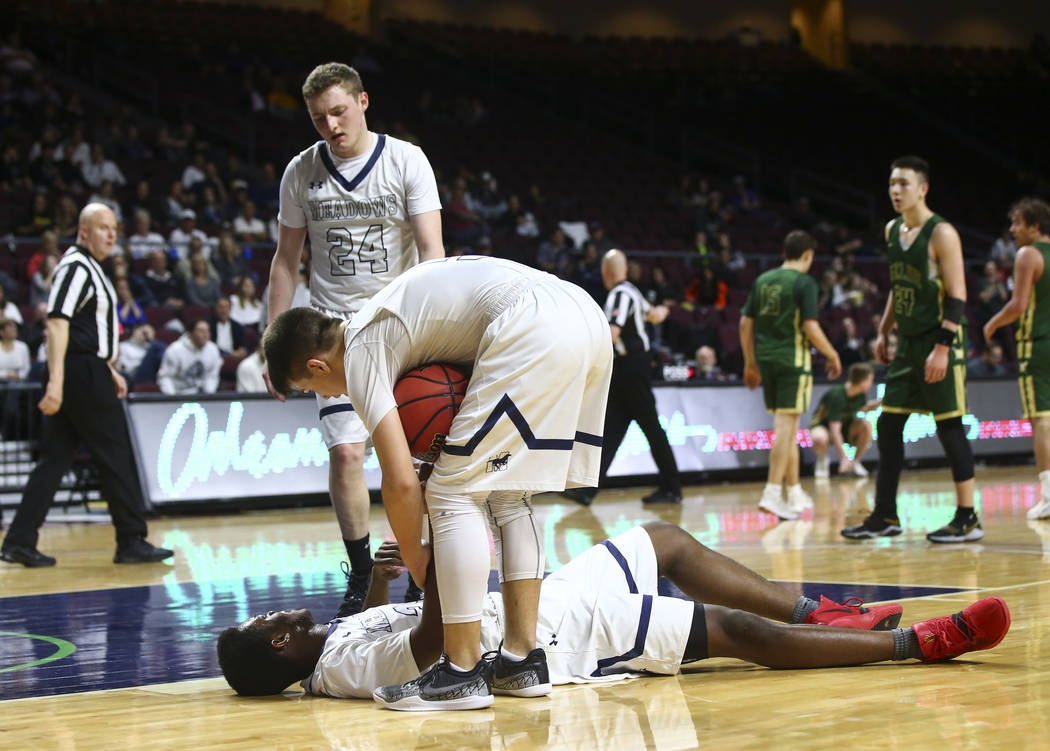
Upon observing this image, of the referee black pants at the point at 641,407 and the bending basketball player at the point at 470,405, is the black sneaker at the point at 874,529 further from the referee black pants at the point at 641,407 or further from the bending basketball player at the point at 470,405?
the bending basketball player at the point at 470,405

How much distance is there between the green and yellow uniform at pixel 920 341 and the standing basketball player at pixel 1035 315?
112 cm

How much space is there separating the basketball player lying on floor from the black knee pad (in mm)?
3420

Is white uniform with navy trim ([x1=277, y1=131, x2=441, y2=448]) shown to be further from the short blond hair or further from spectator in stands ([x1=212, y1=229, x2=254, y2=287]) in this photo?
spectator in stands ([x1=212, y1=229, x2=254, y2=287])

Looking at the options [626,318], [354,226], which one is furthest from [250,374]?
[354,226]

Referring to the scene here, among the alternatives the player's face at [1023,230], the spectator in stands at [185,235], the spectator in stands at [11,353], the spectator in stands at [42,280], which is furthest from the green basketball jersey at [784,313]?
the spectator in stands at [42,280]

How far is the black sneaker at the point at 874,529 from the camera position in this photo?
6875 mm

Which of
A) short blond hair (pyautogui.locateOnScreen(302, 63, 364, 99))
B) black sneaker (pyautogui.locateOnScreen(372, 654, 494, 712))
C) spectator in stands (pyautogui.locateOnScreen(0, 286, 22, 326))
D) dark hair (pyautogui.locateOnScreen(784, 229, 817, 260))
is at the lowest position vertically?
black sneaker (pyautogui.locateOnScreen(372, 654, 494, 712))

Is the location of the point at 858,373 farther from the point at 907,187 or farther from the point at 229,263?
the point at 229,263

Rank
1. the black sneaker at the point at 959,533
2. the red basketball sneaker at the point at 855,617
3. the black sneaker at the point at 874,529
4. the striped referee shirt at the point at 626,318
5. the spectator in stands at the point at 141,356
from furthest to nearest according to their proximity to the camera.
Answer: the spectator in stands at the point at 141,356 → the striped referee shirt at the point at 626,318 → the black sneaker at the point at 874,529 → the black sneaker at the point at 959,533 → the red basketball sneaker at the point at 855,617

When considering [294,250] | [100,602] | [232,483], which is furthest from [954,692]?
[232,483]

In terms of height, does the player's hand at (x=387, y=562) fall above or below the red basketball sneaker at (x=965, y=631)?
above

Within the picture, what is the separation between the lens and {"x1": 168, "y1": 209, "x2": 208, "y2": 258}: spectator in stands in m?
13.1

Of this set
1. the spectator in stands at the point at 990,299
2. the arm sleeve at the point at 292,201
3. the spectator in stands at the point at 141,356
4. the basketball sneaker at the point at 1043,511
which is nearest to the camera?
the arm sleeve at the point at 292,201

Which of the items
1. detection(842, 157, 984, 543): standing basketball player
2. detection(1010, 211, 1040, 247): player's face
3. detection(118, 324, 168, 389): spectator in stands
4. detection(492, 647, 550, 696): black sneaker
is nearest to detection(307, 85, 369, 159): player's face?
detection(492, 647, 550, 696): black sneaker
